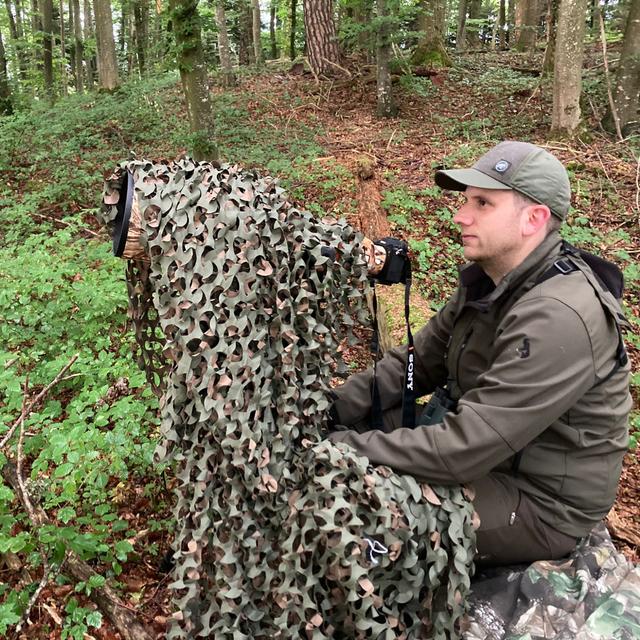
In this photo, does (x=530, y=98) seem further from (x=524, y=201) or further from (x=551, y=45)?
(x=524, y=201)

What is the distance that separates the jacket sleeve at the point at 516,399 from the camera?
6.56 ft

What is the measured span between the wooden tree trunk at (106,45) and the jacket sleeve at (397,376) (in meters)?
13.8

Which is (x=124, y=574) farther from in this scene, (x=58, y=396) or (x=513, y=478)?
(x=513, y=478)

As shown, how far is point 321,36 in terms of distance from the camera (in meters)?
13.0

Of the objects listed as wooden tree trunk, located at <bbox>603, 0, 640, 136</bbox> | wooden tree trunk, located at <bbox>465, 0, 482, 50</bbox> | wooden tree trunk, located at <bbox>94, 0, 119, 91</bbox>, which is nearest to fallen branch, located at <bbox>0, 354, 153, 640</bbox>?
wooden tree trunk, located at <bbox>603, 0, 640, 136</bbox>

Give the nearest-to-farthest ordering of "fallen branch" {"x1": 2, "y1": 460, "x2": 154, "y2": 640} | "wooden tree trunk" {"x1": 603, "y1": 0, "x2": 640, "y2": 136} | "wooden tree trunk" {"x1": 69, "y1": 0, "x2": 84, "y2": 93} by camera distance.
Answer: "fallen branch" {"x1": 2, "y1": 460, "x2": 154, "y2": 640} < "wooden tree trunk" {"x1": 603, "y1": 0, "x2": 640, "y2": 136} < "wooden tree trunk" {"x1": 69, "y1": 0, "x2": 84, "y2": 93}

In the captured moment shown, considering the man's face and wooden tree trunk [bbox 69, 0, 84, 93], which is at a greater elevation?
wooden tree trunk [bbox 69, 0, 84, 93]

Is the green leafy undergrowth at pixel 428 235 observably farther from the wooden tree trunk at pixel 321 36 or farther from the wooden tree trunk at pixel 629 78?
the wooden tree trunk at pixel 321 36

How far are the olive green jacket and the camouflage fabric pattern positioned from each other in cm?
20

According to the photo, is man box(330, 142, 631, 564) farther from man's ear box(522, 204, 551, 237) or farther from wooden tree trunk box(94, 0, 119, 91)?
wooden tree trunk box(94, 0, 119, 91)

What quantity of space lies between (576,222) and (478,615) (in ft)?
19.7

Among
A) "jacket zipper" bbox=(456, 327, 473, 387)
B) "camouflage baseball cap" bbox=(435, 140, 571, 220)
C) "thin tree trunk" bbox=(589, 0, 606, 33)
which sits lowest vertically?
"jacket zipper" bbox=(456, 327, 473, 387)

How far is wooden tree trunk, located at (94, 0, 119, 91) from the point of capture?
44.0ft

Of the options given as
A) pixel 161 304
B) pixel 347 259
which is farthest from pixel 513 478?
pixel 161 304
